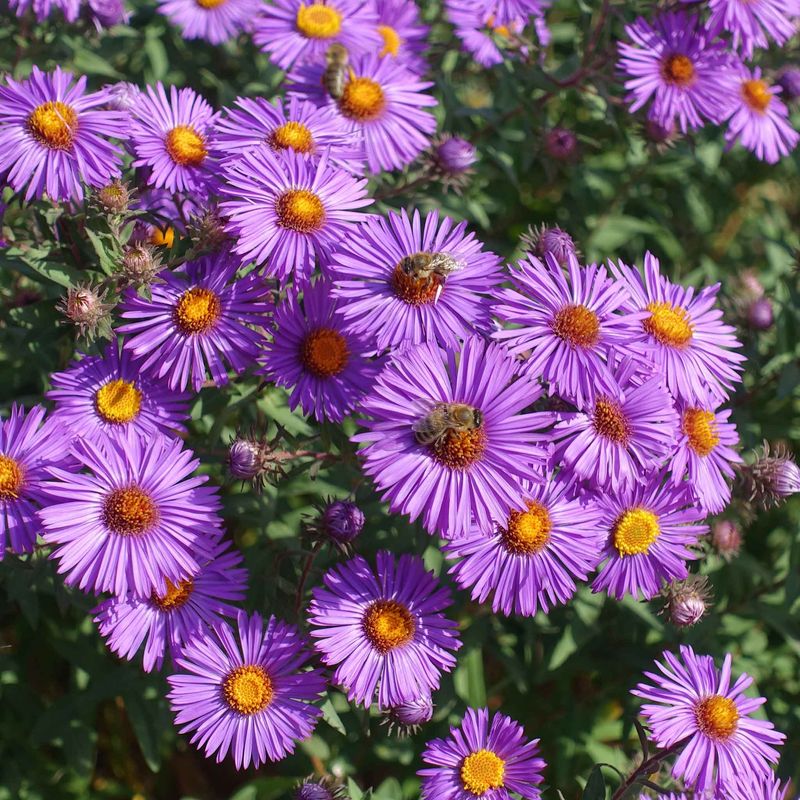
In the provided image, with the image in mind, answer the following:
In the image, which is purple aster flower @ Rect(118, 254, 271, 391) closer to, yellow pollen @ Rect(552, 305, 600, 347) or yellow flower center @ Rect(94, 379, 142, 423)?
yellow flower center @ Rect(94, 379, 142, 423)

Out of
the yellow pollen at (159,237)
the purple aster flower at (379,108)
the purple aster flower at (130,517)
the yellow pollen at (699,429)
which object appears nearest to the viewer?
the purple aster flower at (130,517)

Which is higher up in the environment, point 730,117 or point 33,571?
point 730,117

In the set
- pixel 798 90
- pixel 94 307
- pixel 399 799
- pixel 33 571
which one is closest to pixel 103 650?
pixel 33 571

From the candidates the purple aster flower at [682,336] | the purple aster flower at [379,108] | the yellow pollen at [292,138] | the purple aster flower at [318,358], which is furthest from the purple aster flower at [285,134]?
the purple aster flower at [682,336]

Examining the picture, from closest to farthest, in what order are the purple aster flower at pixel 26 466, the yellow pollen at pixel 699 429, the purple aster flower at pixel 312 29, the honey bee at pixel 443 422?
the honey bee at pixel 443 422
the purple aster flower at pixel 26 466
the yellow pollen at pixel 699 429
the purple aster flower at pixel 312 29

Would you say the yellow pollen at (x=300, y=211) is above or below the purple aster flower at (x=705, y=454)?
above

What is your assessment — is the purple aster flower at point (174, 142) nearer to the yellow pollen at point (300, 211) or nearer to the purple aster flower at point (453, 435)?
the yellow pollen at point (300, 211)

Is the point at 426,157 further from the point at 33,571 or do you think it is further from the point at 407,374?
the point at 33,571
